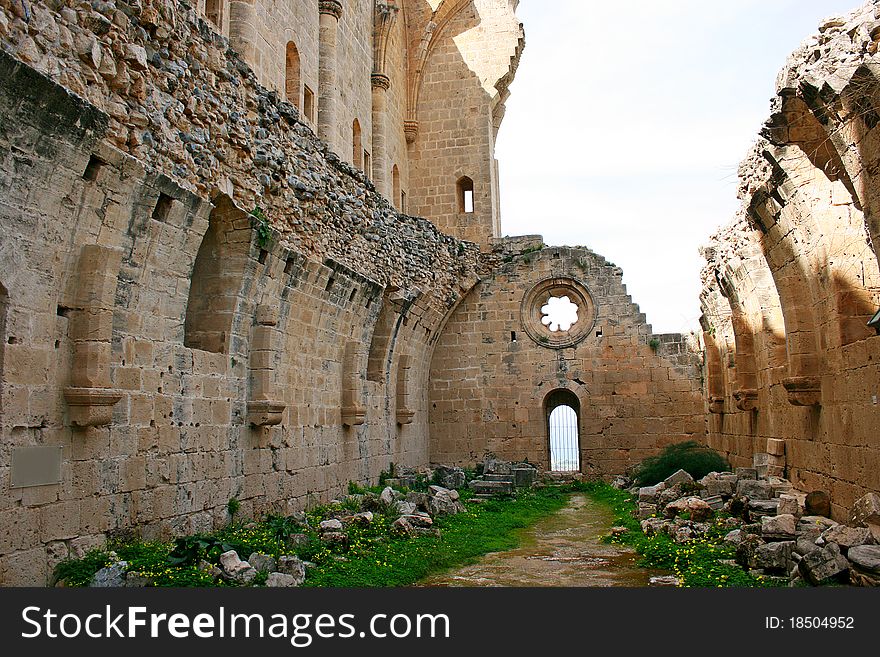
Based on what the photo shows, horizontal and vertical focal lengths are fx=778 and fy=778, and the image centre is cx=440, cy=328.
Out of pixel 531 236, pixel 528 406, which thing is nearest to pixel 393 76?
pixel 531 236

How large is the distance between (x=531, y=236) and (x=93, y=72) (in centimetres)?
1330

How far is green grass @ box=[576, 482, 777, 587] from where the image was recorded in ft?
21.4

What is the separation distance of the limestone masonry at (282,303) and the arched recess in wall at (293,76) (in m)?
0.04

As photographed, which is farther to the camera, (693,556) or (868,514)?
(693,556)

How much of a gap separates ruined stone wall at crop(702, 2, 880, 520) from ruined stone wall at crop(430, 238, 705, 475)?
17.3 ft

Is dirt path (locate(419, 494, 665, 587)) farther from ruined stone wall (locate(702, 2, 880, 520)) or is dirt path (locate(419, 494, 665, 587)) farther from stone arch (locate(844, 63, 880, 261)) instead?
stone arch (locate(844, 63, 880, 261))

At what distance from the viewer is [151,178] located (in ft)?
21.7

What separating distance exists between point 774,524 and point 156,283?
246 inches

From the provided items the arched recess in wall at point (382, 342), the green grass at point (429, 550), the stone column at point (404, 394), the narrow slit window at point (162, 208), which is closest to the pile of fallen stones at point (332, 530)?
the green grass at point (429, 550)

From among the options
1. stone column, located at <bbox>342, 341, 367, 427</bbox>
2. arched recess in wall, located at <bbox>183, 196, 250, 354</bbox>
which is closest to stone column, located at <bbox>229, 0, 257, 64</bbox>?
stone column, located at <bbox>342, 341, 367, 427</bbox>

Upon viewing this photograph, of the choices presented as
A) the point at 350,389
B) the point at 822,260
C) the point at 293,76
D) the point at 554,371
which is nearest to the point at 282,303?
the point at 350,389

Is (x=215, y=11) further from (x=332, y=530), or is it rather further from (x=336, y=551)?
(x=336, y=551)

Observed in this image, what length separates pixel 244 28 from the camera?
13.2m

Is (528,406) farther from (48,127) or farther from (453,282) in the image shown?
(48,127)
